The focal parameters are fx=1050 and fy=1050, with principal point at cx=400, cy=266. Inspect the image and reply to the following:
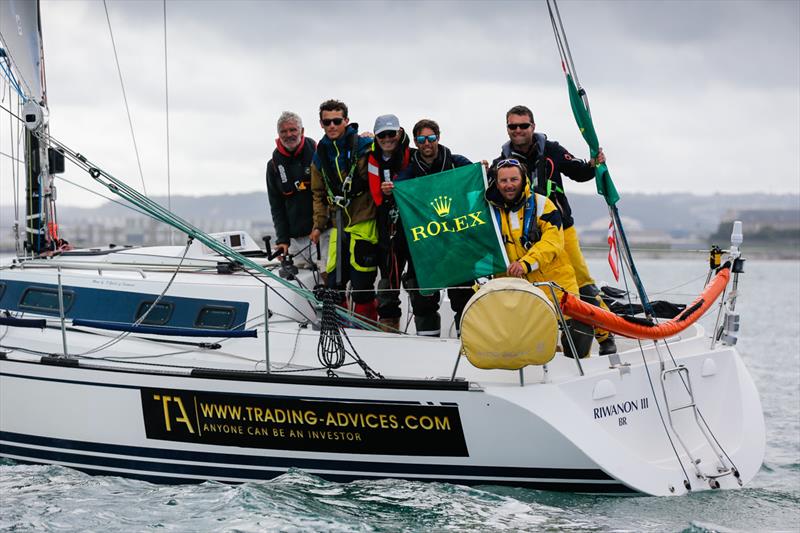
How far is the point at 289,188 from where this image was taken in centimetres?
868

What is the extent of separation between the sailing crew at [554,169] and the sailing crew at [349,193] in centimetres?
110

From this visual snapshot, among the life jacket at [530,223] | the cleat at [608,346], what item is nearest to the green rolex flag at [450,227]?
the life jacket at [530,223]

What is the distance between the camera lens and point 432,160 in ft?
25.2

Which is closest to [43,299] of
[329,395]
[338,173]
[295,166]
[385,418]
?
[295,166]

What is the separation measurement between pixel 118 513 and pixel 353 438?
1.62 metres

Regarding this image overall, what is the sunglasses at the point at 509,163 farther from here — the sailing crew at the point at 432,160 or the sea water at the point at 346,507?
the sea water at the point at 346,507

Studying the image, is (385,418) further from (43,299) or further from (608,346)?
(43,299)

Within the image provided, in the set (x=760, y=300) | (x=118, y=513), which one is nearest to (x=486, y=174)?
(x=118, y=513)

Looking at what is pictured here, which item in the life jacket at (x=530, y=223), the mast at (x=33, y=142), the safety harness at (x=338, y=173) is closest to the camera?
the life jacket at (x=530, y=223)

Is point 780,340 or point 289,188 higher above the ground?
point 289,188

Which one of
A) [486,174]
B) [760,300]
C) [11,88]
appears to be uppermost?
[11,88]

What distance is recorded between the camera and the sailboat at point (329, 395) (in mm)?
6898

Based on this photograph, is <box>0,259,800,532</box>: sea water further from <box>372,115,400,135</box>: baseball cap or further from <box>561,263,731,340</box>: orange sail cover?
<box>372,115,400,135</box>: baseball cap

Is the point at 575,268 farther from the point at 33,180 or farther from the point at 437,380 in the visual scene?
the point at 33,180
